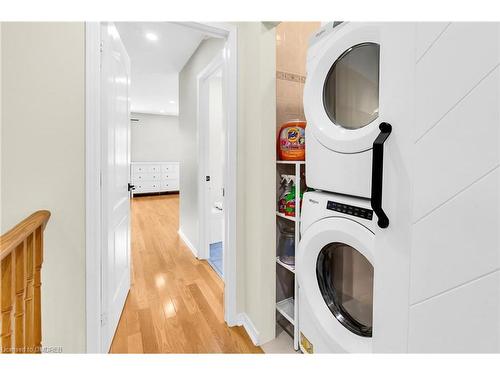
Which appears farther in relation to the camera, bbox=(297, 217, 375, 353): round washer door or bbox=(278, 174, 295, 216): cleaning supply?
bbox=(278, 174, 295, 216): cleaning supply

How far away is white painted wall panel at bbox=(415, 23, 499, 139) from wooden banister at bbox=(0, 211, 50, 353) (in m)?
1.23

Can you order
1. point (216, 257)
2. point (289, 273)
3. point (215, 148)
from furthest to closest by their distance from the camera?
point (215, 148), point (216, 257), point (289, 273)

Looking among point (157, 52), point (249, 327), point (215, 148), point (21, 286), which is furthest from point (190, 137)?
point (21, 286)

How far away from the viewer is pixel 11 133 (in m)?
1.16

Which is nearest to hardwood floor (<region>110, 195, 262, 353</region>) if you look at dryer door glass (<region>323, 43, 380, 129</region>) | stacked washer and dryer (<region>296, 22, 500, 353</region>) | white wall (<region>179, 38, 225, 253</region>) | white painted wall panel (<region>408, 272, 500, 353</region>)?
white wall (<region>179, 38, 225, 253</region>)

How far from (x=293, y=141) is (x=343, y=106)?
41cm

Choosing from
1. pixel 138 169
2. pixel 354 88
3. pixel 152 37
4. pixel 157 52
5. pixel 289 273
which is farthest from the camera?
pixel 138 169

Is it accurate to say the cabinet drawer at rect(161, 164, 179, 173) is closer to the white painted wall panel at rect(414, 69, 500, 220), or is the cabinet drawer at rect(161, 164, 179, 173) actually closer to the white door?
the white door

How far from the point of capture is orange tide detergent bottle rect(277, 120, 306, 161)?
1.44m

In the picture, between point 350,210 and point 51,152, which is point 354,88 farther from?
point 51,152

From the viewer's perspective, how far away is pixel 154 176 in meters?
7.50

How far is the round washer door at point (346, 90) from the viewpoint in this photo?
90 cm

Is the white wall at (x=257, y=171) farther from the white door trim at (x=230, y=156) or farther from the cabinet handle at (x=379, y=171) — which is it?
the cabinet handle at (x=379, y=171)
